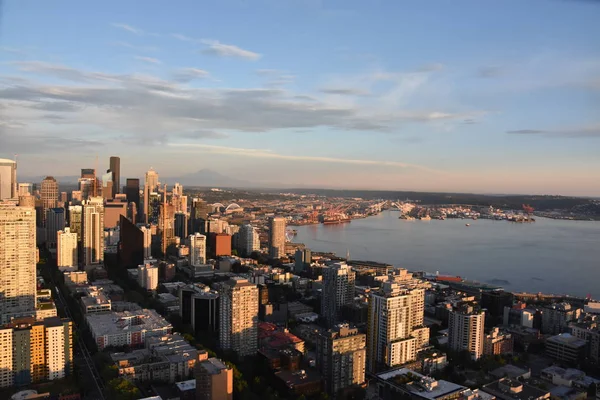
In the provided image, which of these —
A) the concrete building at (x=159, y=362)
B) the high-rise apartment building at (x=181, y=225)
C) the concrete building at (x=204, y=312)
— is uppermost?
the high-rise apartment building at (x=181, y=225)

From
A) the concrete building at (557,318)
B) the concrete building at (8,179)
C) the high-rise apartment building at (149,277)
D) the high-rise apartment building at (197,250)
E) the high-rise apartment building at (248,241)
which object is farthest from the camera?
the high-rise apartment building at (248,241)

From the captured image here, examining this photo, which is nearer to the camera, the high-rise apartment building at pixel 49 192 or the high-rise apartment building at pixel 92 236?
the high-rise apartment building at pixel 92 236

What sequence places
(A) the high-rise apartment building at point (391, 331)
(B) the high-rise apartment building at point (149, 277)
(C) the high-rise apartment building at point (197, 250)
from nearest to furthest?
1. (A) the high-rise apartment building at point (391, 331)
2. (B) the high-rise apartment building at point (149, 277)
3. (C) the high-rise apartment building at point (197, 250)

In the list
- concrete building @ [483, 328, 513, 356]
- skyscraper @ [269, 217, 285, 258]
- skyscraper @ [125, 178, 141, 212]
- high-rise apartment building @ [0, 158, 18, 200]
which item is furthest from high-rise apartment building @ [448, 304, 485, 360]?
skyscraper @ [125, 178, 141, 212]

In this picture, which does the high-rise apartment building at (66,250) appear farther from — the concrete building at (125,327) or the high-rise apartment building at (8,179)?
the concrete building at (125,327)

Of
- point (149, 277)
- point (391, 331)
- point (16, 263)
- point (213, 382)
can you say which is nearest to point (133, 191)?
point (149, 277)

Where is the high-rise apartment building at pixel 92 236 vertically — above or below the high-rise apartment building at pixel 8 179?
below

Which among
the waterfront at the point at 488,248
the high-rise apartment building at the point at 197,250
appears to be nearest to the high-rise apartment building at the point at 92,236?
the high-rise apartment building at the point at 197,250

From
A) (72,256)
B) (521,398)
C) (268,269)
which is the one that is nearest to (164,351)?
(521,398)
